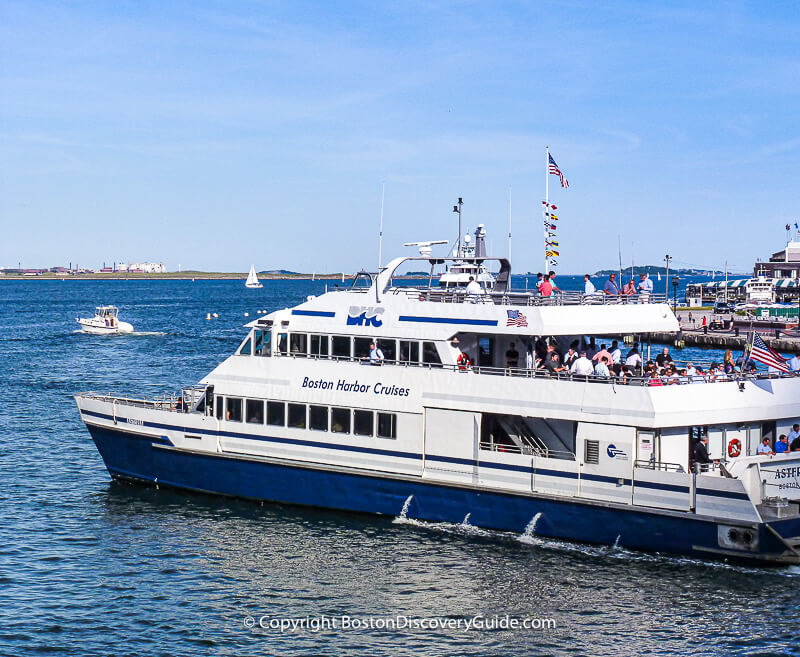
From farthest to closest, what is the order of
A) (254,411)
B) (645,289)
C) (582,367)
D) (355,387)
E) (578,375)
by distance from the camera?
1. (254,411)
2. (645,289)
3. (355,387)
4. (582,367)
5. (578,375)

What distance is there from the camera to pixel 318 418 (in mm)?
22656

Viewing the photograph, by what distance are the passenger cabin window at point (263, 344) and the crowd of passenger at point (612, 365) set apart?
5.50 metres

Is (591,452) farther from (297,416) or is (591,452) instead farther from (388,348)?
(297,416)

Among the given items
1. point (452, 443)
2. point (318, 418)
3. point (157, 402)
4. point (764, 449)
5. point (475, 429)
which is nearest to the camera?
point (764, 449)

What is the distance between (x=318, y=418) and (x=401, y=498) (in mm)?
2931

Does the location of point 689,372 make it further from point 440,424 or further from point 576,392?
point 440,424

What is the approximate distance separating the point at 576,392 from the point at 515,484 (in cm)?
252

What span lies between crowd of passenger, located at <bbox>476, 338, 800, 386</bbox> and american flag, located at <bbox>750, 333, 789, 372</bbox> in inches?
14.2

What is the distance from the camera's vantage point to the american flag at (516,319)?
835 inches

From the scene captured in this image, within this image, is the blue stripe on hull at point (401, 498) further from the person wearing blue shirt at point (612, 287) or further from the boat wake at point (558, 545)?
the person wearing blue shirt at point (612, 287)

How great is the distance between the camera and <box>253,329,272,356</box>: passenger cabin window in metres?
24.1

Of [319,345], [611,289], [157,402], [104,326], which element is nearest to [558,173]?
[611,289]

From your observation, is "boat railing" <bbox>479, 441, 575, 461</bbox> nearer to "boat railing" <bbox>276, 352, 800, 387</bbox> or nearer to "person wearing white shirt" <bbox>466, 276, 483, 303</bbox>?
"boat railing" <bbox>276, 352, 800, 387</bbox>

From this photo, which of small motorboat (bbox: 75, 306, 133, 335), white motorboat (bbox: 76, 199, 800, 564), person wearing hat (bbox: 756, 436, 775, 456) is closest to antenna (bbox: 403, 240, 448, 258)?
white motorboat (bbox: 76, 199, 800, 564)
